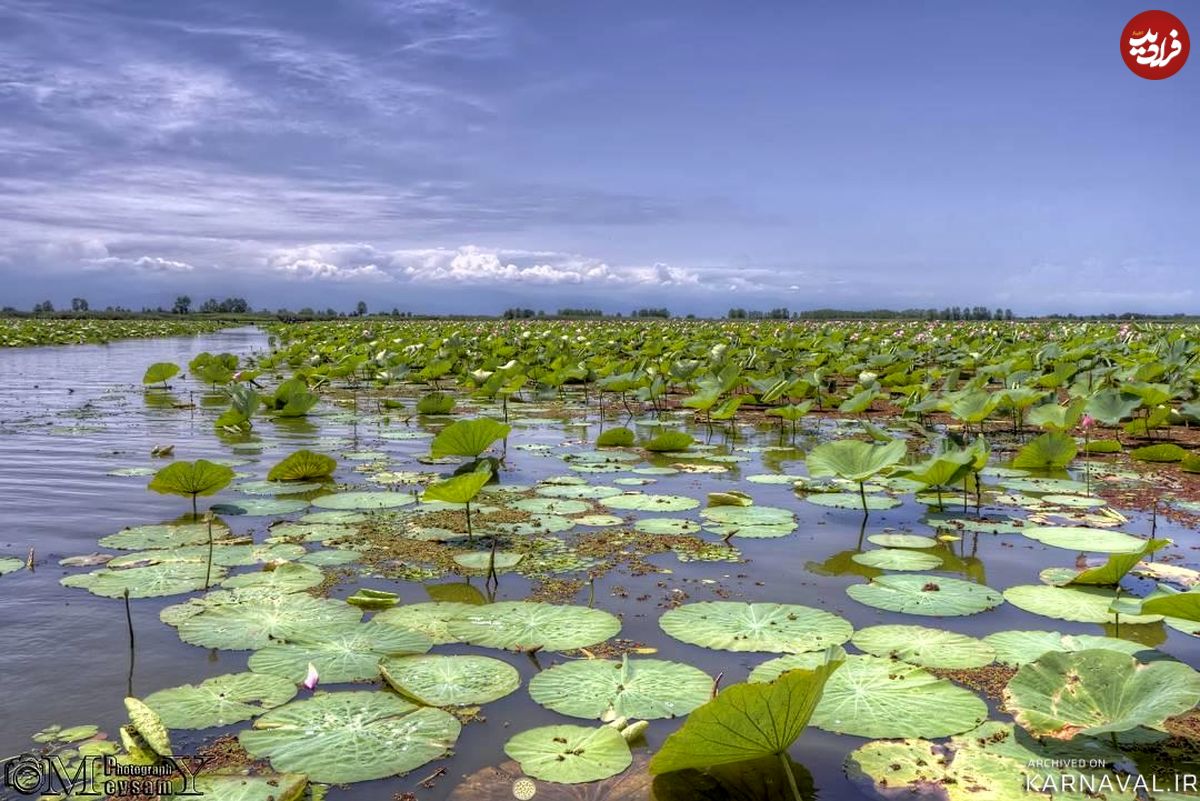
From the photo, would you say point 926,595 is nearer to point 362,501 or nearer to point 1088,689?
point 1088,689

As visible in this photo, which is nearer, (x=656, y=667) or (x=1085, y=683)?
(x=1085, y=683)

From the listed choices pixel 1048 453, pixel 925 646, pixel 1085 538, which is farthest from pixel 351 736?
pixel 1048 453

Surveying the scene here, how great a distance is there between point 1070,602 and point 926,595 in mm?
534

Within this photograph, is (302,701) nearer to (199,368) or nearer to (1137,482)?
(1137,482)

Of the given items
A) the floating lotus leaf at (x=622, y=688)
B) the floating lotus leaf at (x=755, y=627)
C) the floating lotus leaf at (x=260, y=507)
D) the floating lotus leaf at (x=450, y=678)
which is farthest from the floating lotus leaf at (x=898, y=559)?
the floating lotus leaf at (x=260, y=507)

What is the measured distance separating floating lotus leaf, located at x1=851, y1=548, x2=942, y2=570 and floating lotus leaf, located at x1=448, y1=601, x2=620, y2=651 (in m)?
1.44

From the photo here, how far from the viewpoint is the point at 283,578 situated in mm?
3441

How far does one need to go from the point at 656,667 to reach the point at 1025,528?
9.16 feet

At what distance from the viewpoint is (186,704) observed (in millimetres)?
2344

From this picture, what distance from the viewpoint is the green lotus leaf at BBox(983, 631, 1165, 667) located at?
2709 millimetres

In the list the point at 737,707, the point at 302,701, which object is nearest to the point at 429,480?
the point at 302,701

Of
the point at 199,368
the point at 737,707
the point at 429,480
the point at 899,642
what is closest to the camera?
the point at 737,707

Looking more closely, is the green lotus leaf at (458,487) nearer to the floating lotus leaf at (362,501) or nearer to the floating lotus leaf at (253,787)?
the floating lotus leaf at (362,501)

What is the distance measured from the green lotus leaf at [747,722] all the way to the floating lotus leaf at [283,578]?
2058 mm
